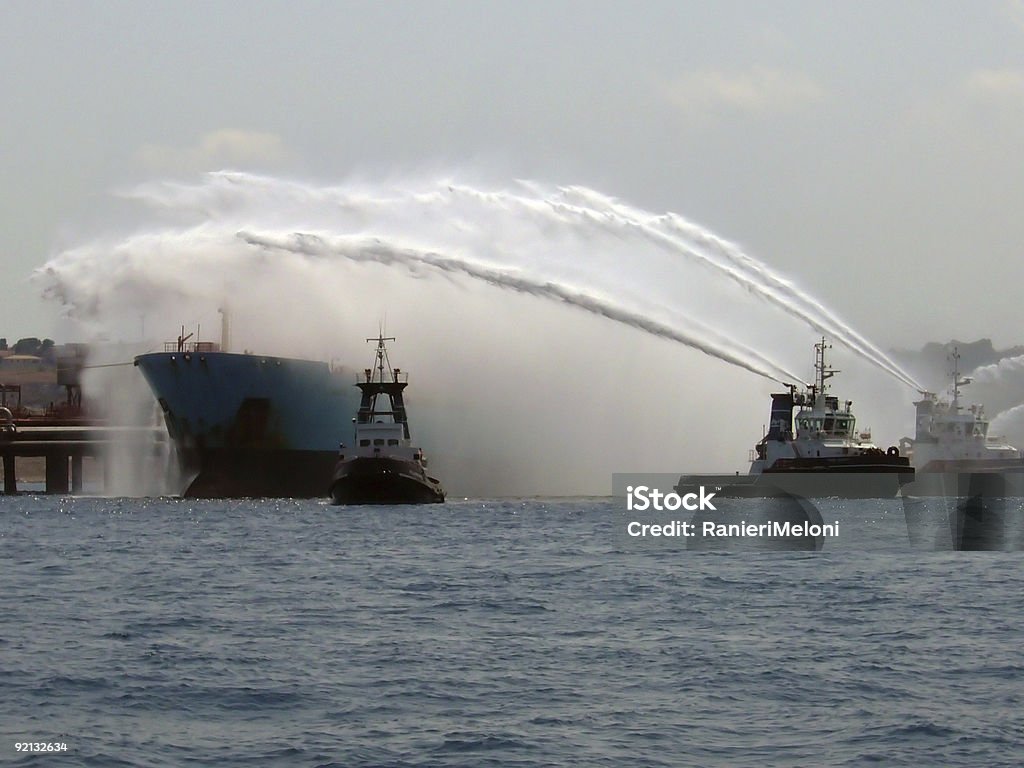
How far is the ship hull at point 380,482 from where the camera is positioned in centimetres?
9069

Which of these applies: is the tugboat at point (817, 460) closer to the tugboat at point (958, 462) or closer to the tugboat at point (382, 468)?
the tugboat at point (958, 462)

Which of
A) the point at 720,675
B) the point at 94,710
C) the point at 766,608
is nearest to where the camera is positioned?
the point at 94,710

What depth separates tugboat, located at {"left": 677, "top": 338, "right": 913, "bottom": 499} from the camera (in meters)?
96.9

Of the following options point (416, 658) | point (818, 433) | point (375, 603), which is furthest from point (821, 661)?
point (818, 433)

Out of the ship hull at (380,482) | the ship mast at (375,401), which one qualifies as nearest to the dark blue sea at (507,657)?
the ship hull at (380,482)

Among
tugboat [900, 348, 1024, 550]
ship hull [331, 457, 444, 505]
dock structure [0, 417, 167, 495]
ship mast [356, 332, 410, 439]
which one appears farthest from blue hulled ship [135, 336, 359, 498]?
tugboat [900, 348, 1024, 550]

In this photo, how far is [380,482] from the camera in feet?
299

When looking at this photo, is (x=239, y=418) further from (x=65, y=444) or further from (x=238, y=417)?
(x=65, y=444)

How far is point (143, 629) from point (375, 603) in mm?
7084

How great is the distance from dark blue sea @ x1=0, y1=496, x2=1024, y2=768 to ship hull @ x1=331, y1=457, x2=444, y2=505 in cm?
3224

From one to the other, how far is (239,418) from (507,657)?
72897mm

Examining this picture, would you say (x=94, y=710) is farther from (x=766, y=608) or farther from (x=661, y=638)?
(x=766, y=608)

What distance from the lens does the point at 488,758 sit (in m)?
22.5

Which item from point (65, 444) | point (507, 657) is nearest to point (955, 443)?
point (65, 444)
